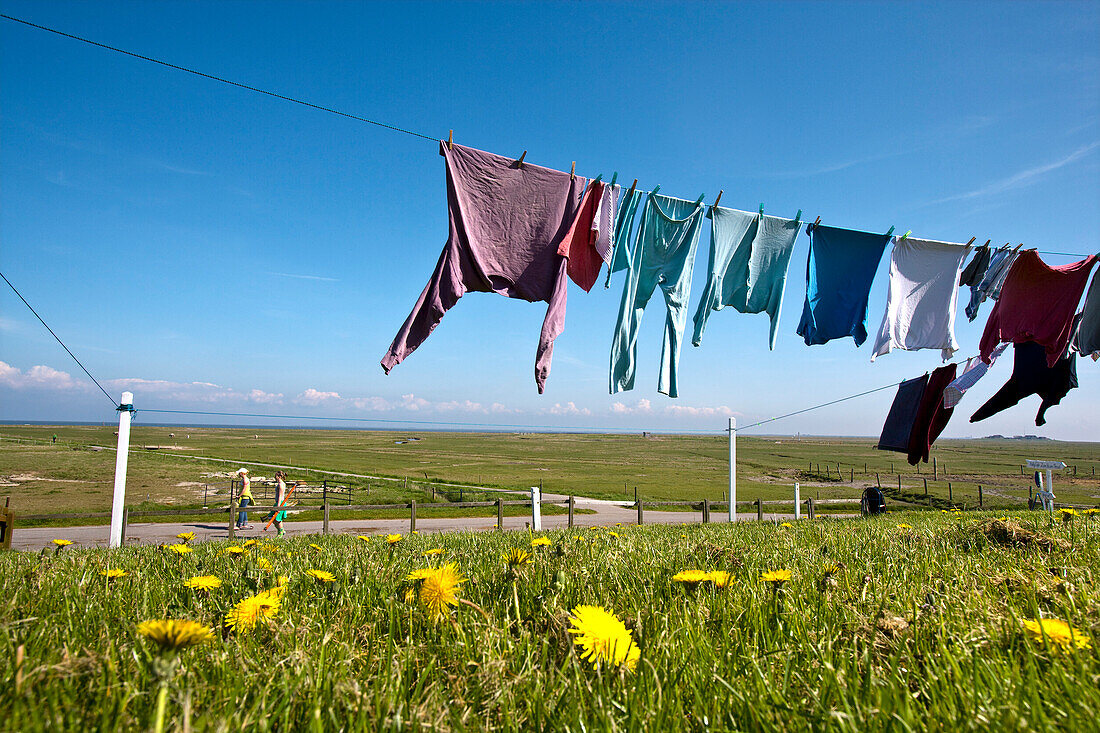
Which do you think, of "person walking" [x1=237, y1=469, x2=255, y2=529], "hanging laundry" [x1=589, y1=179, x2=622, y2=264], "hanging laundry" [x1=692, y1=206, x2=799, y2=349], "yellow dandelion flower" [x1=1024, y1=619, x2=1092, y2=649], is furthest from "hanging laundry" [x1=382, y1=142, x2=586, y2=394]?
"person walking" [x1=237, y1=469, x2=255, y2=529]

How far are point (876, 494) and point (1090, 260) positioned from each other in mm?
10672

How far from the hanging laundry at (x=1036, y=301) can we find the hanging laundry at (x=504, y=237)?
20.4 ft

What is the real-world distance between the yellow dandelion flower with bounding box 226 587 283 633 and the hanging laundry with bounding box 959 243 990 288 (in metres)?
9.06

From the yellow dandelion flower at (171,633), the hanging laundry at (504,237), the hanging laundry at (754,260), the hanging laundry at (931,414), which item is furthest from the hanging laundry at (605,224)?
the hanging laundry at (931,414)

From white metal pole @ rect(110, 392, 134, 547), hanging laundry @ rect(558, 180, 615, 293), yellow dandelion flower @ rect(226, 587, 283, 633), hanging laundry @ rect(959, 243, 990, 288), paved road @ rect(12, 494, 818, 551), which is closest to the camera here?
yellow dandelion flower @ rect(226, 587, 283, 633)

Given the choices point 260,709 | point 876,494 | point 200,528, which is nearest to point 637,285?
point 260,709

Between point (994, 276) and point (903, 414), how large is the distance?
291 cm

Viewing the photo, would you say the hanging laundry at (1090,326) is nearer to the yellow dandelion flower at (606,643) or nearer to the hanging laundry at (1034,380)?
the hanging laundry at (1034,380)

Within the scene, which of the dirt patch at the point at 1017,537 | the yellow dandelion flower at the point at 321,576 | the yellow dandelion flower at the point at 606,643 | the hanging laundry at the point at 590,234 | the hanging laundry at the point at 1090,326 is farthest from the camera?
the hanging laundry at the point at 1090,326

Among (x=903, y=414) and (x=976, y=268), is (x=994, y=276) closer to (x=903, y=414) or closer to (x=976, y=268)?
(x=976, y=268)

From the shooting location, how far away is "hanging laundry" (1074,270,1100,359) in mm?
7742

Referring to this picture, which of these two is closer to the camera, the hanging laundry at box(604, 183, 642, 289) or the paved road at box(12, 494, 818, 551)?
the hanging laundry at box(604, 183, 642, 289)

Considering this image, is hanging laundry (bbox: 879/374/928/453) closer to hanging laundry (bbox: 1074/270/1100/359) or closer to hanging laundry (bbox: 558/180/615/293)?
hanging laundry (bbox: 1074/270/1100/359)

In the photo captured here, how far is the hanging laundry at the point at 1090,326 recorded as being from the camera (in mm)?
7742
